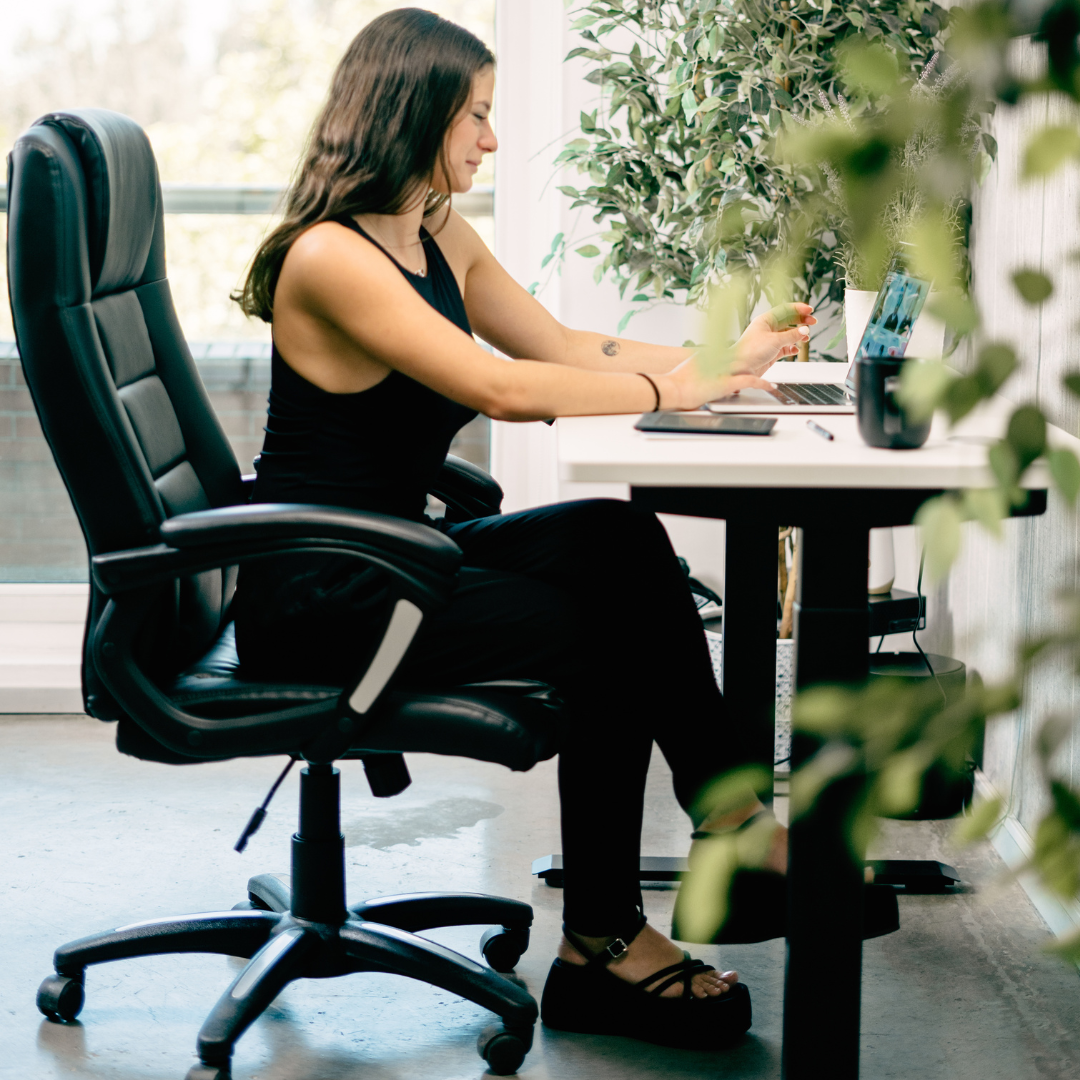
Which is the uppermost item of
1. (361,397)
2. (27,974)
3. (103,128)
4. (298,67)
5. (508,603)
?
(298,67)

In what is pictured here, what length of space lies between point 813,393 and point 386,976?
994mm

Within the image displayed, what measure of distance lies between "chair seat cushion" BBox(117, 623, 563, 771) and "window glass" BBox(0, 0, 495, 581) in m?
1.90

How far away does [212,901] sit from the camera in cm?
202

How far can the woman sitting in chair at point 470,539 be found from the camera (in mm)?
1495

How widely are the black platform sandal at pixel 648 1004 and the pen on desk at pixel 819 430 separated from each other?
631 mm

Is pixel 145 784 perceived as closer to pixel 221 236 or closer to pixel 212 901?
pixel 212 901

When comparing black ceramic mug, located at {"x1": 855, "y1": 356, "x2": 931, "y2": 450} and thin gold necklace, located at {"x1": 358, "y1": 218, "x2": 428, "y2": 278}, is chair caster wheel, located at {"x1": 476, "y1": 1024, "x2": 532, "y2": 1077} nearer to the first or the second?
black ceramic mug, located at {"x1": 855, "y1": 356, "x2": 931, "y2": 450}

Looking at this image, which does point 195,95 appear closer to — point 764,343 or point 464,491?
point 464,491

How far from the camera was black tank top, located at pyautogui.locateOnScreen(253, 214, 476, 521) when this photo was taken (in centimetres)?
159

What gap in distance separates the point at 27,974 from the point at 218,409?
1.72m

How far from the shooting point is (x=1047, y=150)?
0.37 meters

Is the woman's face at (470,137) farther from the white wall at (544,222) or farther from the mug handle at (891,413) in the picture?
the white wall at (544,222)

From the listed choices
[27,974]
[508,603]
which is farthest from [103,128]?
[27,974]

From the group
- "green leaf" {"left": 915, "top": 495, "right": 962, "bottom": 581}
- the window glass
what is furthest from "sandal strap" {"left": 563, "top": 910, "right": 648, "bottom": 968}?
the window glass
